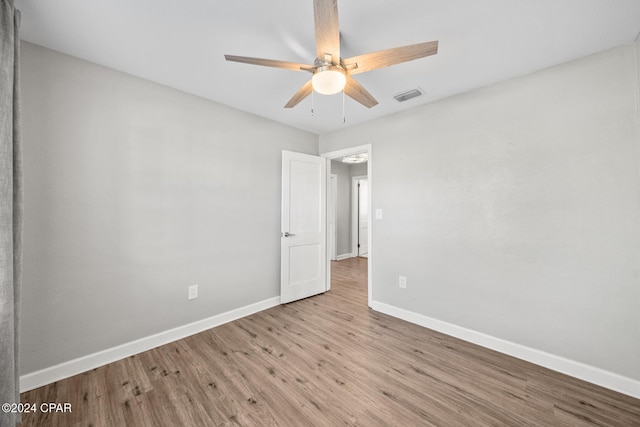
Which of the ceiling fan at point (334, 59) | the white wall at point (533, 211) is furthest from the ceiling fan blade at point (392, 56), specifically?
the white wall at point (533, 211)

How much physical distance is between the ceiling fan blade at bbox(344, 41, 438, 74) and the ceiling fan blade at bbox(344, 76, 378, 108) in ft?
0.38

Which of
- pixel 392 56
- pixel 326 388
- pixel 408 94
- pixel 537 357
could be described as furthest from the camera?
pixel 408 94

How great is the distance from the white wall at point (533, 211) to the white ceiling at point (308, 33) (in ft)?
0.89

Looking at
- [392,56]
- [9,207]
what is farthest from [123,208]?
[392,56]

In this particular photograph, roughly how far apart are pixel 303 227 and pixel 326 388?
206cm

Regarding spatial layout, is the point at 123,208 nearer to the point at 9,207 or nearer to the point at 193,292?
the point at 9,207

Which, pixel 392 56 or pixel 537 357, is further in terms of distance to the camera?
pixel 537 357

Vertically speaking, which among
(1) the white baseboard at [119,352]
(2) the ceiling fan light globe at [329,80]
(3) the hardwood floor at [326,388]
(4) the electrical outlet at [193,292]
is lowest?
(3) the hardwood floor at [326,388]

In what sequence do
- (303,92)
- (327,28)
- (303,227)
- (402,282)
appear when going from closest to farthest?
(327,28) → (303,92) → (402,282) → (303,227)

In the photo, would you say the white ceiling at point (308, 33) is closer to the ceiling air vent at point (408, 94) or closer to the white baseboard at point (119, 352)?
the ceiling air vent at point (408, 94)

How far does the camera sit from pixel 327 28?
4.28 ft

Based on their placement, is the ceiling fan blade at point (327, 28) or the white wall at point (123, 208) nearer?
the ceiling fan blade at point (327, 28)

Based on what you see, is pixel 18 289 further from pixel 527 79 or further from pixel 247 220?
pixel 527 79

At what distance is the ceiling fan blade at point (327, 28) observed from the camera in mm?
1163
